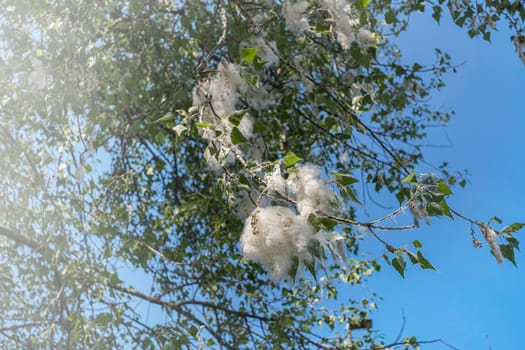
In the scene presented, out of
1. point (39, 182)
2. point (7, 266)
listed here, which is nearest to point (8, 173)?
point (39, 182)

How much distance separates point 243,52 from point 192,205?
2.44 metres

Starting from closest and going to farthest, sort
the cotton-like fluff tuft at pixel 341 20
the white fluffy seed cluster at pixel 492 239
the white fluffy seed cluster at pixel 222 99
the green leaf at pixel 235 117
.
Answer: the green leaf at pixel 235 117 < the white fluffy seed cluster at pixel 492 239 < the white fluffy seed cluster at pixel 222 99 < the cotton-like fluff tuft at pixel 341 20

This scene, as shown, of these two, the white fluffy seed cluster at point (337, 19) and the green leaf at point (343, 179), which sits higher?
the white fluffy seed cluster at point (337, 19)

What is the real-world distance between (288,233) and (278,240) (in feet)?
0.10

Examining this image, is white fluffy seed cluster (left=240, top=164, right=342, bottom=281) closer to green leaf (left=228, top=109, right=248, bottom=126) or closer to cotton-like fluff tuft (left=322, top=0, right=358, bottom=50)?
green leaf (left=228, top=109, right=248, bottom=126)

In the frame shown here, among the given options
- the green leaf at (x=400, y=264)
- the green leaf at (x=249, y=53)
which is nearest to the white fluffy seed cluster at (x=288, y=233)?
the green leaf at (x=400, y=264)

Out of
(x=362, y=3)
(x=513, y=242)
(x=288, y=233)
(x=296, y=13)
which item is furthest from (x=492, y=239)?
(x=296, y=13)

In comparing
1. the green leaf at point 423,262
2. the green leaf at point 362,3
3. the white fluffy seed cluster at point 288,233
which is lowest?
the green leaf at point 423,262

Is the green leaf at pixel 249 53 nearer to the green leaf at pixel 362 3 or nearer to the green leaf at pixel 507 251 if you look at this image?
the green leaf at pixel 362 3

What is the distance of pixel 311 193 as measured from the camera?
4.00 feet

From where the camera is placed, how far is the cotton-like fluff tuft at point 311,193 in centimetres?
119

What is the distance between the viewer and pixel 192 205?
11.8 feet

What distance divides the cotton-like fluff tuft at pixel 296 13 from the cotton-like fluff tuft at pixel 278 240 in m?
1.10

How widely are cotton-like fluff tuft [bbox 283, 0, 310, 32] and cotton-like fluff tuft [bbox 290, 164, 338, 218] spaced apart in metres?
0.95
